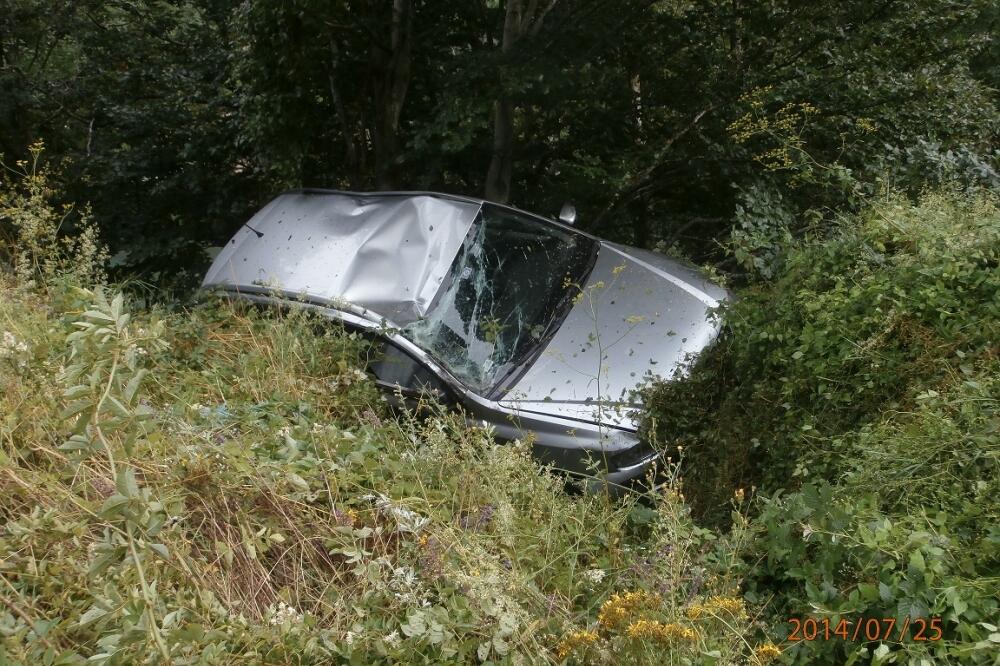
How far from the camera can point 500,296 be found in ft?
16.0

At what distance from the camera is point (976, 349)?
298cm

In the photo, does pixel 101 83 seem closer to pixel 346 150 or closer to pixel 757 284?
pixel 346 150

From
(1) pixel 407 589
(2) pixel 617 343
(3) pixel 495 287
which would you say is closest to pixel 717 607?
(1) pixel 407 589

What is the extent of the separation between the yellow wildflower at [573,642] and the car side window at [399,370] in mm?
2012

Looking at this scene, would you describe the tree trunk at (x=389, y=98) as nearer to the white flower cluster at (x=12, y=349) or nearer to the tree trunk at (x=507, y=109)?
the tree trunk at (x=507, y=109)

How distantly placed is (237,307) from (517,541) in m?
2.92

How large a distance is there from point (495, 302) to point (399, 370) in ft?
2.66

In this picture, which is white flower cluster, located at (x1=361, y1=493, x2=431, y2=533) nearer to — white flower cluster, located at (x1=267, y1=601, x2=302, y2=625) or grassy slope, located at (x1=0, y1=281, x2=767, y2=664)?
grassy slope, located at (x1=0, y1=281, x2=767, y2=664)

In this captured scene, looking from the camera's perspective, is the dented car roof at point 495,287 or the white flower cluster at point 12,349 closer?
the white flower cluster at point 12,349

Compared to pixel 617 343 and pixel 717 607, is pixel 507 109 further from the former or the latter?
pixel 717 607

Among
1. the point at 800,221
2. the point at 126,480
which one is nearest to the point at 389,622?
the point at 126,480

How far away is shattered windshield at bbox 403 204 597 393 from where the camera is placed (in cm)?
441

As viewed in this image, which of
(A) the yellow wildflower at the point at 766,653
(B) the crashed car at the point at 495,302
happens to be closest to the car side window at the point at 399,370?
(B) the crashed car at the point at 495,302
